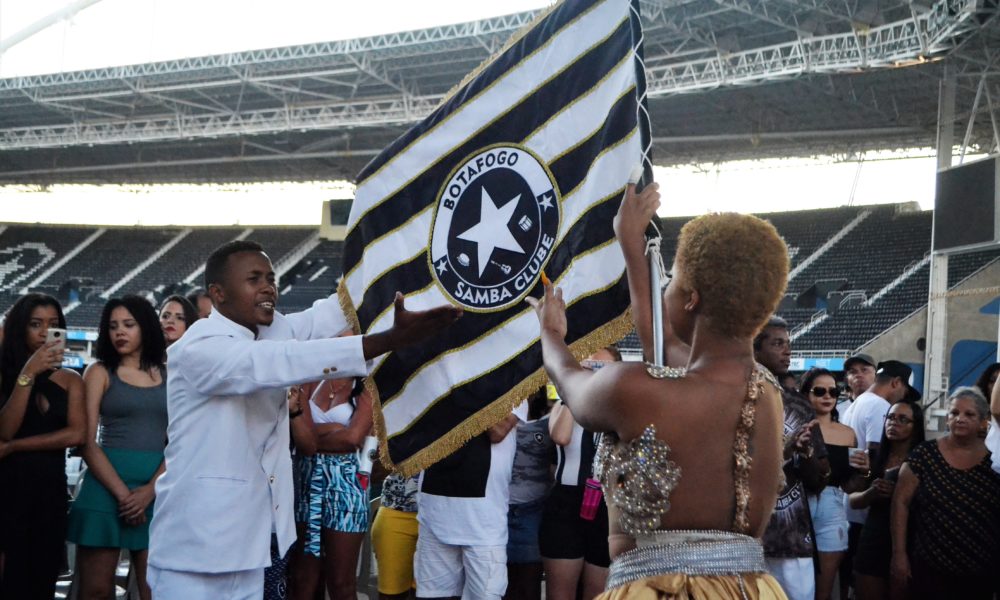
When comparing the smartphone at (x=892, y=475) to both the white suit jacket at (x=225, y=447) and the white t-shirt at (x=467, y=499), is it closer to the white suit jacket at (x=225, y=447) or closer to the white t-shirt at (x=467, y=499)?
the white t-shirt at (x=467, y=499)

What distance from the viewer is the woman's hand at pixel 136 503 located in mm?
4547

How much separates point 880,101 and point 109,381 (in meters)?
20.7

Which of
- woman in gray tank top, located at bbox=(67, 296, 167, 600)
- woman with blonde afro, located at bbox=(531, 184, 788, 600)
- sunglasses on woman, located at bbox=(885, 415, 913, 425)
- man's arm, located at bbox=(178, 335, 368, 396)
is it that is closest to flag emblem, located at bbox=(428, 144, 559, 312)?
man's arm, located at bbox=(178, 335, 368, 396)

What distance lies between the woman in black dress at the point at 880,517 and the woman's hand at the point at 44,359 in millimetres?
4161

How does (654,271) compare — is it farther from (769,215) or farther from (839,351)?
(769,215)

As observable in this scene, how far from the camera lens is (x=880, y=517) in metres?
5.54

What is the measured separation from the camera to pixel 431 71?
78.6ft

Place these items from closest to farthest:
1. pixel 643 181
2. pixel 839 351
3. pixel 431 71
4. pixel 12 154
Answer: pixel 643 181 → pixel 839 351 → pixel 431 71 → pixel 12 154

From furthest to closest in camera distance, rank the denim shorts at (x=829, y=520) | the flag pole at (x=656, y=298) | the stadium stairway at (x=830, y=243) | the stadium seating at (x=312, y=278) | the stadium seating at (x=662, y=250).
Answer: the stadium seating at (x=312, y=278) → the stadium stairway at (x=830, y=243) → the stadium seating at (x=662, y=250) → the denim shorts at (x=829, y=520) → the flag pole at (x=656, y=298)

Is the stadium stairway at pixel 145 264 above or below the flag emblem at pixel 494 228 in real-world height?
above

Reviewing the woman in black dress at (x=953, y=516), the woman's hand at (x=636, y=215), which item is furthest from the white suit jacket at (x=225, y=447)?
the woman in black dress at (x=953, y=516)

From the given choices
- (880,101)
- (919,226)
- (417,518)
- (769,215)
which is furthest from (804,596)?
(769,215)

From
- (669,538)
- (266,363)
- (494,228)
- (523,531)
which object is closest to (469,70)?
(523,531)

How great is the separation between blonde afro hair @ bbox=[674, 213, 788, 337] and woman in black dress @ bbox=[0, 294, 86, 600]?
316cm
